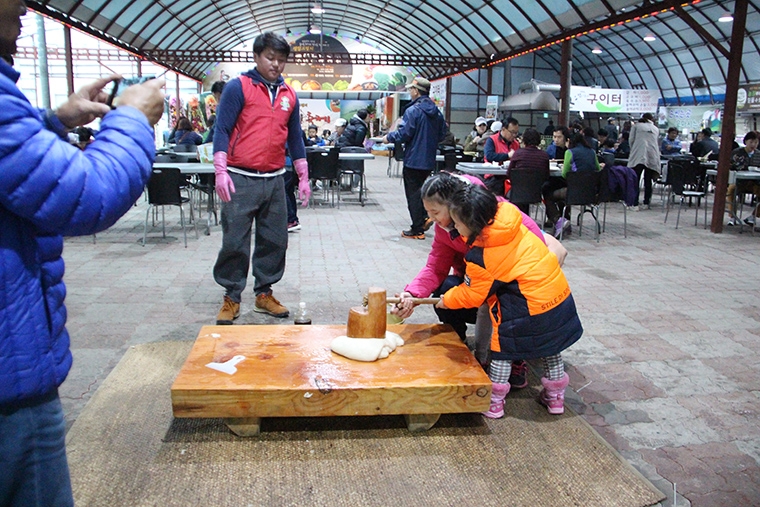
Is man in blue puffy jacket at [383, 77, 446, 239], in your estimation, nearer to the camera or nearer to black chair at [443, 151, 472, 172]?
black chair at [443, 151, 472, 172]

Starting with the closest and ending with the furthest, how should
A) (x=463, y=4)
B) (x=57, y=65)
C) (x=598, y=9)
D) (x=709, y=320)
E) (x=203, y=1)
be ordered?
(x=709, y=320), (x=598, y=9), (x=463, y=4), (x=203, y=1), (x=57, y=65)

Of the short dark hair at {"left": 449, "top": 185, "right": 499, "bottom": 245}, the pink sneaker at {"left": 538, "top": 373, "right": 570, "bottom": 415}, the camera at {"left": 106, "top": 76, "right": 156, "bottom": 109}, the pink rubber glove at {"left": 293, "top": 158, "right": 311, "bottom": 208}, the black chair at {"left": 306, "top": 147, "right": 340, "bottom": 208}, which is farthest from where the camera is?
the black chair at {"left": 306, "top": 147, "right": 340, "bottom": 208}

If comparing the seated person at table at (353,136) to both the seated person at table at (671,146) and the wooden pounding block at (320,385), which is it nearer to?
the seated person at table at (671,146)

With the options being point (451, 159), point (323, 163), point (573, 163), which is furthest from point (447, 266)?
point (451, 159)

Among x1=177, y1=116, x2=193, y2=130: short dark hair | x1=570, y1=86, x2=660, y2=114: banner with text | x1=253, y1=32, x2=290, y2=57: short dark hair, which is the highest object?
x1=570, y1=86, x2=660, y2=114: banner with text

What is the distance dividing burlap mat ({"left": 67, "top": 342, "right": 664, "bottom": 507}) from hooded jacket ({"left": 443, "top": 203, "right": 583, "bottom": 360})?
16.9 inches

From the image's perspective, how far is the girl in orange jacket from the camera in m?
2.90

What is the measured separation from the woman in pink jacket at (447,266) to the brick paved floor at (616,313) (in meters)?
0.61

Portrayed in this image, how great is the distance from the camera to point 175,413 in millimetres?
2691

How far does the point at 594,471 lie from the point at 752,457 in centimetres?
82

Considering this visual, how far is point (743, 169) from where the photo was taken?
1000cm

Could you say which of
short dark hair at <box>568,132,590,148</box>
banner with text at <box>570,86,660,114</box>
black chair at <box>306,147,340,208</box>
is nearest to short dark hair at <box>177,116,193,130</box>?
black chair at <box>306,147,340,208</box>

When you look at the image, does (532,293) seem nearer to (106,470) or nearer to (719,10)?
(106,470)

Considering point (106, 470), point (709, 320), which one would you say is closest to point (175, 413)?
point (106, 470)
